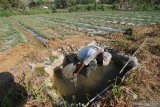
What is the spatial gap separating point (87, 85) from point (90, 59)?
2.74ft

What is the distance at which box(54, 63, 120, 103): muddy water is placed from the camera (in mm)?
6125

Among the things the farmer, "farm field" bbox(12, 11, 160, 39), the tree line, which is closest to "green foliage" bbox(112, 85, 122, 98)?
the farmer

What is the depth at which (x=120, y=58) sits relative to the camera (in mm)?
8430

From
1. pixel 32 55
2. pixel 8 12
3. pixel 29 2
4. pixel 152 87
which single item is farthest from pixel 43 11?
pixel 152 87

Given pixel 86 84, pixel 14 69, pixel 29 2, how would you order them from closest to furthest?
pixel 86 84 < pixel 14 69 < pixel 29 2

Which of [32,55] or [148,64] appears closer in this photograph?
[148,64]

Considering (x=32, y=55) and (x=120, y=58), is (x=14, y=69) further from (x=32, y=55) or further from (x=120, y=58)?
(x=120, y=58)

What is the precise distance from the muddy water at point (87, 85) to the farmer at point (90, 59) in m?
0.23

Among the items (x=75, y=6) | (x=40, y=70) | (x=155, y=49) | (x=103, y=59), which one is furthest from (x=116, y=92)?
(x=75, y=6)

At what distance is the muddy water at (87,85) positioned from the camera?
6.12 m

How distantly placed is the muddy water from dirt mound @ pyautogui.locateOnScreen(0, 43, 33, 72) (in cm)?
194

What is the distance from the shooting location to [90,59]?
6.89m

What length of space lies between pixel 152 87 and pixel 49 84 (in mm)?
2918

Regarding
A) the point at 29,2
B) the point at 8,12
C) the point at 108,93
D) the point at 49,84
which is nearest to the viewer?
the point at 108,93
